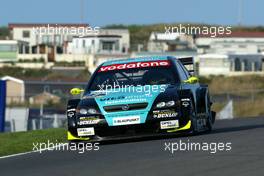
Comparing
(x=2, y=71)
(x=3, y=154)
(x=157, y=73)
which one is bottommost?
(x=2, y=71)

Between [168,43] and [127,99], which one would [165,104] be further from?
[168,43]

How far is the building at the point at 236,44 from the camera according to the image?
81.5 m

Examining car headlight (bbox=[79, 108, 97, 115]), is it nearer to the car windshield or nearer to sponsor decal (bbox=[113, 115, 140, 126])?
sponsor decal (bbox=[113, 115, 140, 126])

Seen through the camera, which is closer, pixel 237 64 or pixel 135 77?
pixel 135 77

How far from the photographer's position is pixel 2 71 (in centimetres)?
7088

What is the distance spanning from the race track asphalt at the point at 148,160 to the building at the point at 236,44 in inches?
2560

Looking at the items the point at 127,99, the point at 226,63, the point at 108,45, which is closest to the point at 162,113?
the point at 127,99

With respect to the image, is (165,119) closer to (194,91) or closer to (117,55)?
(194,91)

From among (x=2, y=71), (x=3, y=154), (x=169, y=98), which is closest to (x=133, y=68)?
(x=169, y=98)

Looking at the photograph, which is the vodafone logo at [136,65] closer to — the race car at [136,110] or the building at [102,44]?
the race car at [136,110]

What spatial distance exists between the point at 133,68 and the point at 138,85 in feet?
2.25

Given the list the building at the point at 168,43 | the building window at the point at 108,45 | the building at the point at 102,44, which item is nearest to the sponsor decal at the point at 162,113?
the building at the point at 102,44

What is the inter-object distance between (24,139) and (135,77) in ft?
8.39

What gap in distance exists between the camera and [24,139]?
57.6 ft
